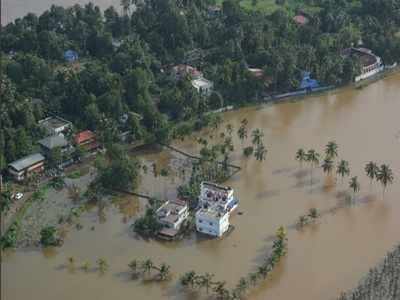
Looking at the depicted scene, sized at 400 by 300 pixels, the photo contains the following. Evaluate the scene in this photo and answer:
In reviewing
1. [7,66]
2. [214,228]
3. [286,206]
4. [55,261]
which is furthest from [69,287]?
[7,66]

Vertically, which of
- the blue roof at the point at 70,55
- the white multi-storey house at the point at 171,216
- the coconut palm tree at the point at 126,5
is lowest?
the white multi-storey house at the point at 171,216

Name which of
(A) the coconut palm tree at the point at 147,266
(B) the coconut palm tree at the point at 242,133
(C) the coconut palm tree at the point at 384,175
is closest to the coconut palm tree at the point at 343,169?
(C) the coconut palm tree at the point at 384,175

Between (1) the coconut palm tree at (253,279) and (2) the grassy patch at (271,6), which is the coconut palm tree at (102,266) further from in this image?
(2) the grassy patch at (271,6)

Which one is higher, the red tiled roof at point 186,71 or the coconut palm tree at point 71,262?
the red tiled roof at point 186,71

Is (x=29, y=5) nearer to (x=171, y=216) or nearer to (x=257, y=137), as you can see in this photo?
(x=257, y=137)

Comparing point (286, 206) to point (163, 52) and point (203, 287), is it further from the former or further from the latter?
point (163, 52)

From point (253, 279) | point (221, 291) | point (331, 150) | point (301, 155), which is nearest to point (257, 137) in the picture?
point (301, 155)

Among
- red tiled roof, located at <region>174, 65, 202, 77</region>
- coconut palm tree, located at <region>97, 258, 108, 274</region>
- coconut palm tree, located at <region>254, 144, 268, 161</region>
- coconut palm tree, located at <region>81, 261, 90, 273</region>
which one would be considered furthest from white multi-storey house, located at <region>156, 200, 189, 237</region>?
red tiled roof, located at <region>174, 65, 202, 77</region>
